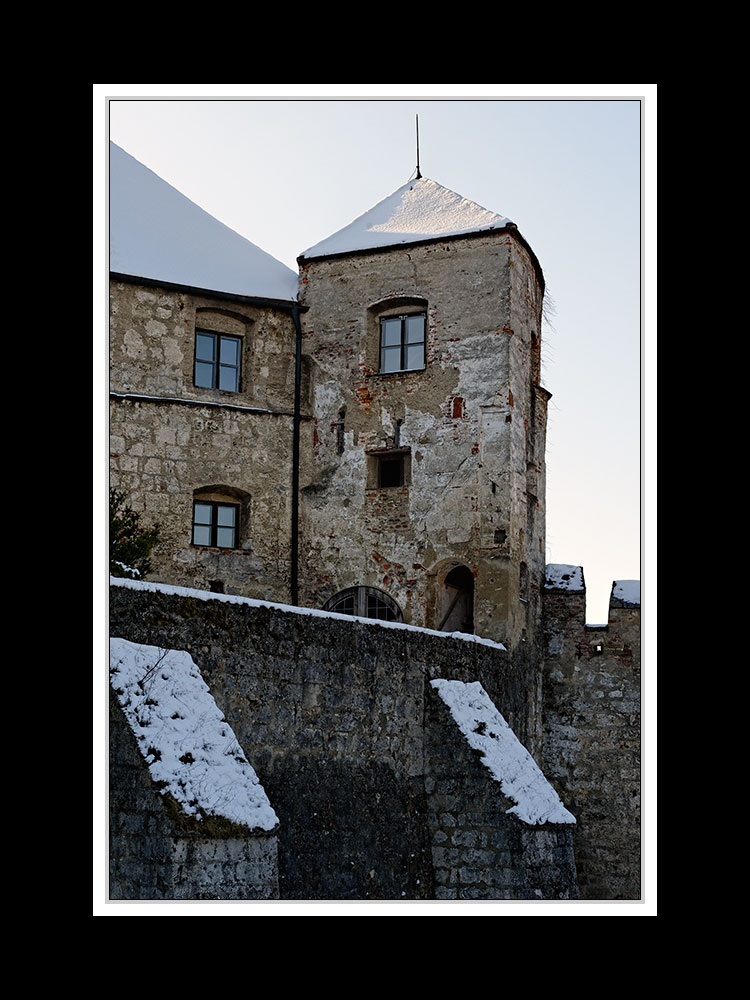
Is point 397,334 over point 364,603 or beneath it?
over

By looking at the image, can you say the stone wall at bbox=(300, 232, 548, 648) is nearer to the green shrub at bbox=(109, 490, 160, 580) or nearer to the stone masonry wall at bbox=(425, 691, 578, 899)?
the green shrub at bbox=(109, 490, 160, 580)

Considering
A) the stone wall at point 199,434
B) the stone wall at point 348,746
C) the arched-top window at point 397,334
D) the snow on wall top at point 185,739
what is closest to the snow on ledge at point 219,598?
the stone wall at point 348,746

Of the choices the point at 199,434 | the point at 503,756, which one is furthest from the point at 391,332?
the point at 503,756

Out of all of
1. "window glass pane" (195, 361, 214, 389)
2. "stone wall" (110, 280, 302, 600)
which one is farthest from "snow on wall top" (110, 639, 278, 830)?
"window glass pane" (195, 361, 214, 389)

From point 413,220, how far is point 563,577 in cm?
608

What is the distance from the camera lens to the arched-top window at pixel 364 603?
61.8 feet

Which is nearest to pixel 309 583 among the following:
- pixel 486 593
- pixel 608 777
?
pixel 486 593

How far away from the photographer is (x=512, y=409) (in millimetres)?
18734

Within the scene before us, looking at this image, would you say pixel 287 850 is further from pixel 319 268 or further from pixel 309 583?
pixel 319 268

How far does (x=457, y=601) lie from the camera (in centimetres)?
1930

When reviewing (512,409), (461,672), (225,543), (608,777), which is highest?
(512,409)

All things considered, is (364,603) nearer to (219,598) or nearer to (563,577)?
(563,577)

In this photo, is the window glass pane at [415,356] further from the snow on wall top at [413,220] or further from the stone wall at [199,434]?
the stone wall at [199,434]
